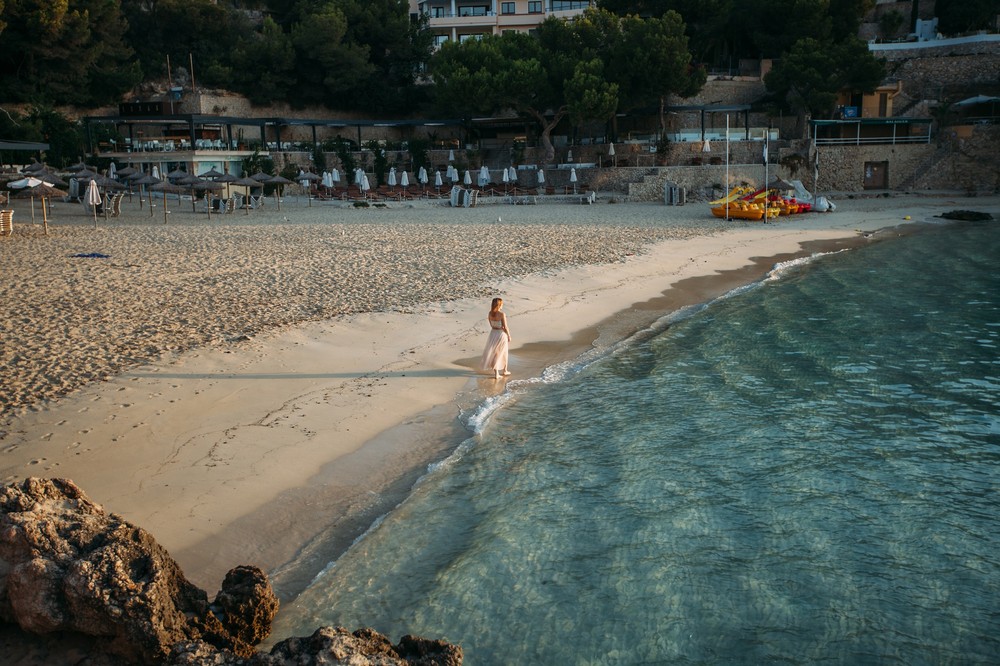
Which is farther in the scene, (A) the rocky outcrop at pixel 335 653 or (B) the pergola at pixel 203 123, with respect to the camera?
(B) the pergola at pixel 203 123

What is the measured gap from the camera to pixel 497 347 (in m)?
11.7

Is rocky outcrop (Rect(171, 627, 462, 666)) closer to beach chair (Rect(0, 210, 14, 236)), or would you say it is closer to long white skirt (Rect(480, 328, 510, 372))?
long white skirt (Rect(480, 328, 510, 372))

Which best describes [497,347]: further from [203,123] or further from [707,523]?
[203,123]

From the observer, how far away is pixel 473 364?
12.3m

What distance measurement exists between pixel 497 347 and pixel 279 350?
10.2 ft

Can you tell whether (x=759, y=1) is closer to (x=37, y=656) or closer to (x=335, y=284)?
(x=335, y=284)

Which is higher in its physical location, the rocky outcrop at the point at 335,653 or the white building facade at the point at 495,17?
the white building facade at the point at 495,17

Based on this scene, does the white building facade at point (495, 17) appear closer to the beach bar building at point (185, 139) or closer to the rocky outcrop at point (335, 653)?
the beach bar building at point (185, 139)

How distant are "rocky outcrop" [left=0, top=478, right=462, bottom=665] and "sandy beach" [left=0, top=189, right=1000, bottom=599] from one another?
1.04m

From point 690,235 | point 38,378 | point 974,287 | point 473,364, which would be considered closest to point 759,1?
point 690,235

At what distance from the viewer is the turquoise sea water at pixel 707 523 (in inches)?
243

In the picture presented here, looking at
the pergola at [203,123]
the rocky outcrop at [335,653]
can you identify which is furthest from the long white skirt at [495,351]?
the pergola at [203,123]

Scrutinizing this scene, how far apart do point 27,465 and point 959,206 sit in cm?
4031

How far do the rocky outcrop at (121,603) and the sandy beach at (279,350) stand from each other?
1.04 m
